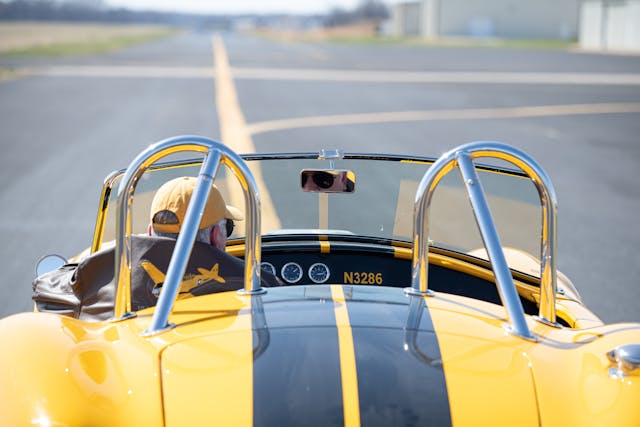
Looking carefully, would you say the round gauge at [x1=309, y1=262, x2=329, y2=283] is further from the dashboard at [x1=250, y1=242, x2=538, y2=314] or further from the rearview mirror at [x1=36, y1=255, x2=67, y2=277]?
the rearview mirror at [x1=36, y1=255, x2=67, y2=277]

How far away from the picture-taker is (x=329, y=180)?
2.83 meters

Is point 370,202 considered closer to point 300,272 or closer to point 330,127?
point 300,272

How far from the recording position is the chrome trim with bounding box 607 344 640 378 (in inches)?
76.9

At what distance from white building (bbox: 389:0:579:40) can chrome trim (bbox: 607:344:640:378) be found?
8655 cm

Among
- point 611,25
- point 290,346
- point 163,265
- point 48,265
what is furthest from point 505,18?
point 290,346

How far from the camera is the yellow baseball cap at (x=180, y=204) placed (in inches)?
101

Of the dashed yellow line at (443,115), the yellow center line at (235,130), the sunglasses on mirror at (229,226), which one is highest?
the sunglasses on mirror at (229,226)

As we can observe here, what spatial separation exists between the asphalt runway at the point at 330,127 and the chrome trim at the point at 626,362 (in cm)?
346

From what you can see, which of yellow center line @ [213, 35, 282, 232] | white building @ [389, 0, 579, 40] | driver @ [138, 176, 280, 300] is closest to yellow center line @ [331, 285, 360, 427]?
driver @ [138, 176, 280, 300]

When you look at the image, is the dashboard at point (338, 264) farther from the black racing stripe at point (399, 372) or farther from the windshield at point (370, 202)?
the black racing stripe at point (399, 372)

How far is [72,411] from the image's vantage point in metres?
1.85

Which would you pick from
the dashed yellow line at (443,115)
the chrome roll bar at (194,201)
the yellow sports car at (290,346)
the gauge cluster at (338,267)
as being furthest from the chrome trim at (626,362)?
the dashed yellow line at (443,115)

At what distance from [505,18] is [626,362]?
293 feet

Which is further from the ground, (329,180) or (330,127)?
(329,180)
